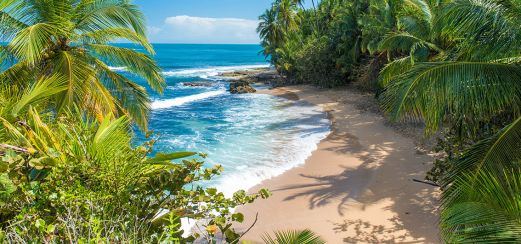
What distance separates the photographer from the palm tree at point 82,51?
6.31 meters

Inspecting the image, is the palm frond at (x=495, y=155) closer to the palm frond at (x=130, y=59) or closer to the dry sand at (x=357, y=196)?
the dry sand at (x=357, y=196)

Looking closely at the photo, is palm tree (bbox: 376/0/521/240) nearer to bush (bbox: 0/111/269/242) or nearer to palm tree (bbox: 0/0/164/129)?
bush (bbox: 0/111/269/242)

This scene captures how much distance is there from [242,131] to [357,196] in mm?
10355

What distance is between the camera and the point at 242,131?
750 inches

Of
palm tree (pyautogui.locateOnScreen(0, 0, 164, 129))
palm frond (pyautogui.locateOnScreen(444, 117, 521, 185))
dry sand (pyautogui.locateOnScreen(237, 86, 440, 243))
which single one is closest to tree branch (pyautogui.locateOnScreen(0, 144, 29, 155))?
palm tree (pyautogui.locateOnScreen(0, 0, 164, 129))

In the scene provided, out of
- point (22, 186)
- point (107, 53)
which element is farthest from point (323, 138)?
point (22, 186)

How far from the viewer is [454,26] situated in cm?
605

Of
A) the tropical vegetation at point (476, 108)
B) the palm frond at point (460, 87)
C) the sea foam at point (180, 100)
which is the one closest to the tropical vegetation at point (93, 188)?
the tropical vegetation at point (476, 108)

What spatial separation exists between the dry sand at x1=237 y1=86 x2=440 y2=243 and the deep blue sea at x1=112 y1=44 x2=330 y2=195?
1.00 m

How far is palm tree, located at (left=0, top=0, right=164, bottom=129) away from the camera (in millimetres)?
6308

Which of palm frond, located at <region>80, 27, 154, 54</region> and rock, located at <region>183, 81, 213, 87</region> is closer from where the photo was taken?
palm frond, located at <region>80, 27, 154, 54</region>

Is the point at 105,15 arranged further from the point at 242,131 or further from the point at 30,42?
the point at 242,131

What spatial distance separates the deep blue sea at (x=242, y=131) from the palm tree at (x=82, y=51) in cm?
263

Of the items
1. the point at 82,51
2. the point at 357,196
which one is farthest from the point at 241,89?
the point at 82,51
